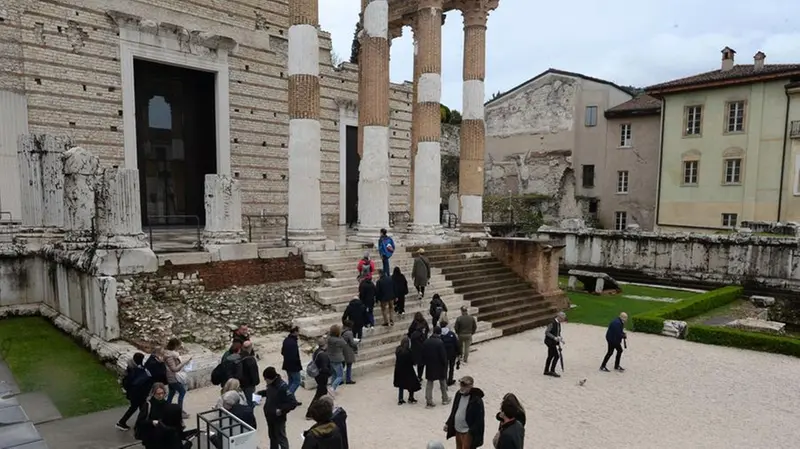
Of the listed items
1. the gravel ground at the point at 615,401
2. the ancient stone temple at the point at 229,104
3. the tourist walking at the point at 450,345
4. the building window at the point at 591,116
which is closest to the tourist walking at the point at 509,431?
the gravel ground at the point at 615,401

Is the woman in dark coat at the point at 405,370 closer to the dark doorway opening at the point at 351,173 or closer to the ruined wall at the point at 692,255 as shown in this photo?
the dark doorway opening at the point at 351,173

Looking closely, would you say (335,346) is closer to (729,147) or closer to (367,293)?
(367,293)

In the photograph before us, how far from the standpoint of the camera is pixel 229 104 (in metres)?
18.8

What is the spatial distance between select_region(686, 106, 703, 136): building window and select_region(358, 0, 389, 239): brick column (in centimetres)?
2218

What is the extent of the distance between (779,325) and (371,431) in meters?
13.3

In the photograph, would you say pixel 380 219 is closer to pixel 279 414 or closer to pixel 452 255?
pixel 452 255

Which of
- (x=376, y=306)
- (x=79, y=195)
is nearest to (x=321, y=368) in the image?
(x=376, y=306)

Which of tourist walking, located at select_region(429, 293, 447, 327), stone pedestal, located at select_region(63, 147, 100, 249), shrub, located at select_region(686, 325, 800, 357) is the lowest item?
shrub, located at select_region(686, 325, 800, 357)

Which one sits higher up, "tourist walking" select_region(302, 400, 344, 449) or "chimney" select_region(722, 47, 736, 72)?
"chimney" select_region(722, 47, 736, 72)

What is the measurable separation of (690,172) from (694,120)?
308 cm

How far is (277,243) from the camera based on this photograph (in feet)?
47.1

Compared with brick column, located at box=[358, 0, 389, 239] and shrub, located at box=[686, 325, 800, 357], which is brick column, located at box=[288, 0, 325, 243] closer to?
brick column, located at box=[358, 0, 389, 239]

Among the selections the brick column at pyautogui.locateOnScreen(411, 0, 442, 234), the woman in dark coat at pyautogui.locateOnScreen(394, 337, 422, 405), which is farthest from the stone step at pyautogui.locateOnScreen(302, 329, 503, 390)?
the brick column at pyautogui.locateOnScreen(411, 0, 442, 234)

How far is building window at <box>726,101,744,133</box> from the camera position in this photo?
1067 inches
